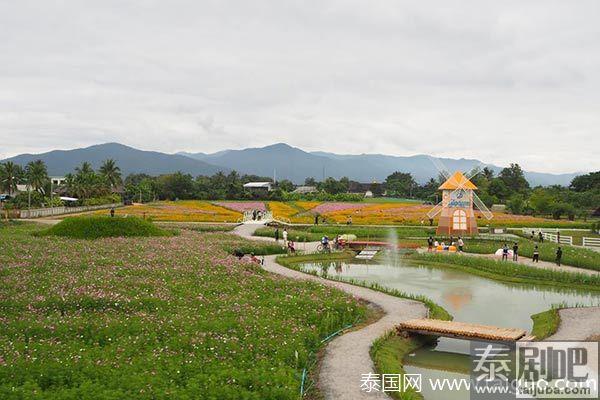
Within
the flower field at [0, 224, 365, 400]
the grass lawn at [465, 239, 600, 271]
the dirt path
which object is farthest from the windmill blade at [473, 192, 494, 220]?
the flower field at [0, 224, 365, 400]

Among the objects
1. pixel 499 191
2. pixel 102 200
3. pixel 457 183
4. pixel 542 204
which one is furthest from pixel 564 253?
pixel 499 191

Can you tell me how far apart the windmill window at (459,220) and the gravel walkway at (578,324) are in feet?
86.6

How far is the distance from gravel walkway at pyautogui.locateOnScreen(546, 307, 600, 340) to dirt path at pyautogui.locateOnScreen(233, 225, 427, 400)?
484cm

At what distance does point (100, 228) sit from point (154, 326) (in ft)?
78.4

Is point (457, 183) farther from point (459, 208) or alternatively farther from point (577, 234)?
point (577, 234)

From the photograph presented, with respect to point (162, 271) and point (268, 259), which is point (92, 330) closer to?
point (162, 271)

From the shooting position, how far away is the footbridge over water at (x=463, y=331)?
16656 mm

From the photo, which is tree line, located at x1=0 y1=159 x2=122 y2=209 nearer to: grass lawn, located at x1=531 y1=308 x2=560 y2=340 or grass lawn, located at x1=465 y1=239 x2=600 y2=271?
grass lawn, located at x1=465 y1=239 x2=600 y2=271

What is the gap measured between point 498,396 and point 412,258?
913 inches

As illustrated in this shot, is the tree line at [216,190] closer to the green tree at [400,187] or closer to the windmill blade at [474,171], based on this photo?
the green tree at [400,187]

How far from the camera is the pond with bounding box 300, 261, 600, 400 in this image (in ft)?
54.2

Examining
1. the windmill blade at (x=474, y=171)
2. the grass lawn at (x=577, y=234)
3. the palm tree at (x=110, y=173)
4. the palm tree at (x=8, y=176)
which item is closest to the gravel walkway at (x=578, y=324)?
the grass lawn at (x=577, y=234)

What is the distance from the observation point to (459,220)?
160 feet

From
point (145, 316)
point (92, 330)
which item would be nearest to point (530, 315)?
point (145, 316)
